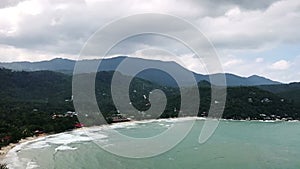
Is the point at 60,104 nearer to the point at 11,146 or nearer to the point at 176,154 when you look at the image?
the point at 11,146

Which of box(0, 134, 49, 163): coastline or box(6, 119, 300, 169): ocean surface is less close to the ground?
box(0, 134, 49, 163): coastline

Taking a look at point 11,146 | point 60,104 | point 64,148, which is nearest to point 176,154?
point 64,148

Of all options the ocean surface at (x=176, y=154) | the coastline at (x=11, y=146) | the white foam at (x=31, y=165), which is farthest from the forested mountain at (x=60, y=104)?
the white foam at (x=31, y=165)

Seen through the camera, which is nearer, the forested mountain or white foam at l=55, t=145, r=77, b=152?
white foam at l=55, t=145, r=77, b=152

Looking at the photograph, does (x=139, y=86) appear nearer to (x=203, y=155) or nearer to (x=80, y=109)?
(x=80, y=109)

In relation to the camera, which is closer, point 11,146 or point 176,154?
point 176,154

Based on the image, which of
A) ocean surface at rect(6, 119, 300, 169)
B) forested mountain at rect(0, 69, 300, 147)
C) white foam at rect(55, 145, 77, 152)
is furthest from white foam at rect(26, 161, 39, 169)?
forested mountain at rect(0, 69, 300, 147)

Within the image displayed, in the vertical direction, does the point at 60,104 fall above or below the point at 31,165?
above

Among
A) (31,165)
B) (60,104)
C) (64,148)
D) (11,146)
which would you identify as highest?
(60,104)

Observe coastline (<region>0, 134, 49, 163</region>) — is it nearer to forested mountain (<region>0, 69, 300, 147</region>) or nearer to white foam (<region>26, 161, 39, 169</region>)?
forested mountain (<region>0, 69, 300, 147</region>)
